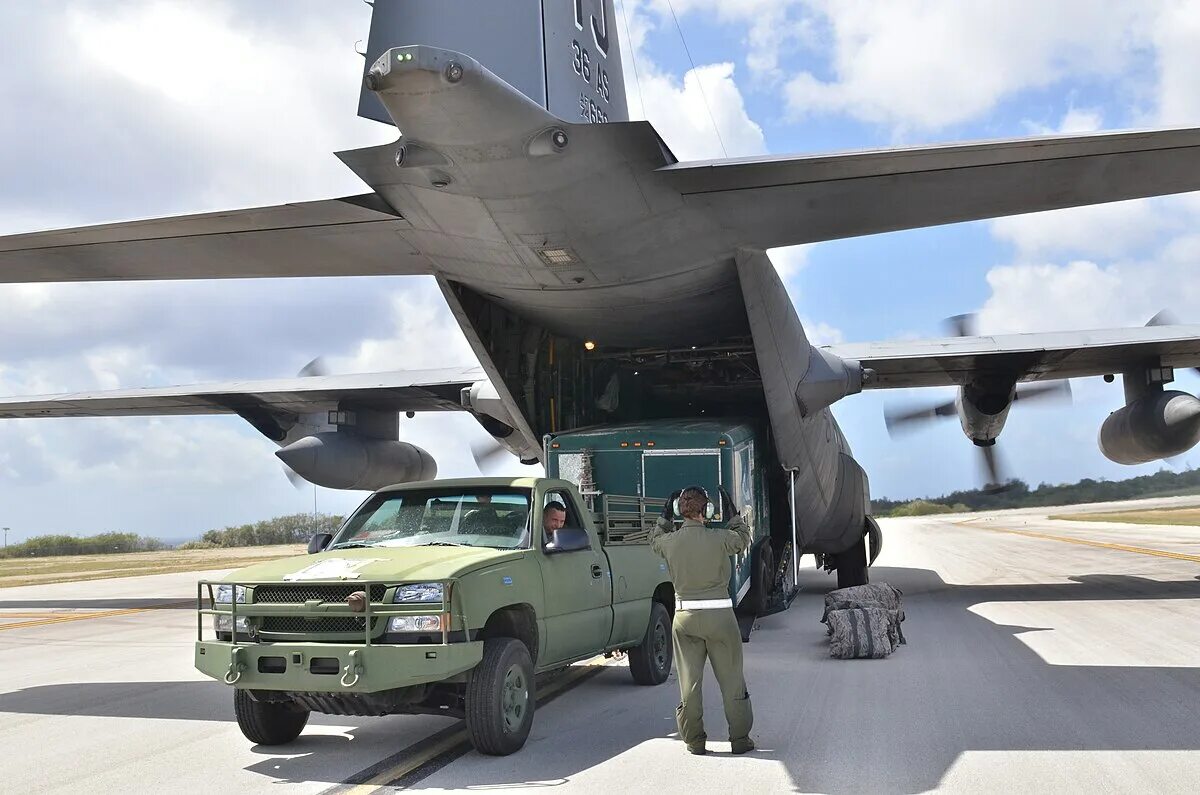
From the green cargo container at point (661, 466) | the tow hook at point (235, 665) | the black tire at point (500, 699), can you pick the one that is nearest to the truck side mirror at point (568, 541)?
the black tire at point (500, 699)

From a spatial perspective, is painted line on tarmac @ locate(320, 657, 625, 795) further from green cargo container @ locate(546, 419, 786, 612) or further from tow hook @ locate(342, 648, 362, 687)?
green cargo container @ locate(546, 419, 786, 612)

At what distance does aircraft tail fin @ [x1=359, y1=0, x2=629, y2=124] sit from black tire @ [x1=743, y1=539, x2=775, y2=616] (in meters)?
6.31

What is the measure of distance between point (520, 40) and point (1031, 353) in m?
11.3

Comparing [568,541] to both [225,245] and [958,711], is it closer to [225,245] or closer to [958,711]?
[958,711]

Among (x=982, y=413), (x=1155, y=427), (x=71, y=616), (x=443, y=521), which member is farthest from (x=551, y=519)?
(x=1155, y=427)

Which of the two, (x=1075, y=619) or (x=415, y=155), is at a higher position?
(x=415, y=155)

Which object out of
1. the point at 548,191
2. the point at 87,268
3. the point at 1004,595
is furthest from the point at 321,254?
the point at 1004,595

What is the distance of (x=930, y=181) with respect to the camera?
8133mm

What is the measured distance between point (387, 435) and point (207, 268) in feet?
34.4

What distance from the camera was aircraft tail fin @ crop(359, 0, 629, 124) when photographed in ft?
22.9

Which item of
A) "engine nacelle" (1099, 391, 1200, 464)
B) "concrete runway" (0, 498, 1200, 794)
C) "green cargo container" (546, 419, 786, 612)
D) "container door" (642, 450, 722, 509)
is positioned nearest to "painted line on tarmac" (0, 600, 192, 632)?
"concrete runway" (0, 498, 1200, 794)

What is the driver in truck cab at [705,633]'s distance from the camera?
19.3 feet

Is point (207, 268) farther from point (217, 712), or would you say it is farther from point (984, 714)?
point (984, 714)

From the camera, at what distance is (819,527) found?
1609 cm
